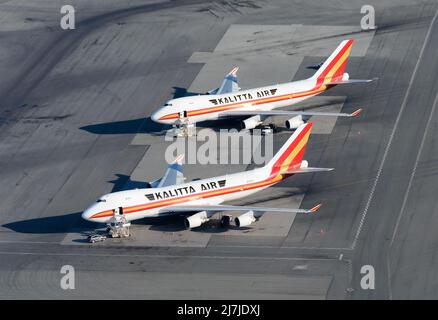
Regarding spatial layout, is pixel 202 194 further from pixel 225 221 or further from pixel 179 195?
pixel 225 221

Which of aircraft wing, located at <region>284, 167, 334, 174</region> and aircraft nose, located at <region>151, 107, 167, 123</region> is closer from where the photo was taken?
aircraft wing, located at <region>284, 167, 334, 174</region>

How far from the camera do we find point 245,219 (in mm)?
143750

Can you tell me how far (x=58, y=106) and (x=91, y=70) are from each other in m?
13.9

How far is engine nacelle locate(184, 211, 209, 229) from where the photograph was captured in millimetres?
144125

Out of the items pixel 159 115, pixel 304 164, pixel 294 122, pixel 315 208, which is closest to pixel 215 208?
pixel 315 208

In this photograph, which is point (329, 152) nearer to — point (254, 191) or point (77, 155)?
point (254, 191)

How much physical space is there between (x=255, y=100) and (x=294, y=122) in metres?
6.58

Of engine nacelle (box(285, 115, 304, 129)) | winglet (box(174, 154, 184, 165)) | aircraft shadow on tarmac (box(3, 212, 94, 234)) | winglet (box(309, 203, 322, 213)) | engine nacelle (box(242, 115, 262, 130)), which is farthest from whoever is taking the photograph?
engine nacelle (box(242, 115, 262, 130))

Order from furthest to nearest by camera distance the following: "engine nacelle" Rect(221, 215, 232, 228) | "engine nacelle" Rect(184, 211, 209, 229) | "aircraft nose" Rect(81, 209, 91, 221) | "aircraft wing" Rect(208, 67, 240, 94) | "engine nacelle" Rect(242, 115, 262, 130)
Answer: "aircraft wing" Rect(208, 67, 240, 94) < "engine nacelle" Rect(242, 115, 262, 130) < "engine nacelle" Rect(221, 215, 232, 228) < "engine nacelle" Rect(184, 211, 209, 229) < "aircraft nose" Rect(81, 209, 91, 221)

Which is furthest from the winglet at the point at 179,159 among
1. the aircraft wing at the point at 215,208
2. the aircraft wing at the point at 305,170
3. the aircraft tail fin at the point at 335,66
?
the aircraft tail fin at the point at 335,66

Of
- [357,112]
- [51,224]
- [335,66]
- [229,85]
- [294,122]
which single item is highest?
[335,66]

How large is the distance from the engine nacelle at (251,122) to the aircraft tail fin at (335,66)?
37.2 ft

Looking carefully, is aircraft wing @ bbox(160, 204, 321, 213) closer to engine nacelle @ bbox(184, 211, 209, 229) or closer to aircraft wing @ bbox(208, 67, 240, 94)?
engine nacelle @ bbox(184, 211, 209, 229)

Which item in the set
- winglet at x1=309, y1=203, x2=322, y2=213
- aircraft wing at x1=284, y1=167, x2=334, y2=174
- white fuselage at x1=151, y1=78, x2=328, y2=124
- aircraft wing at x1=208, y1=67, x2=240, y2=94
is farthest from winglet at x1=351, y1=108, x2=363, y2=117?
winglet at x1=309, y1=203, x2=322, y2=213
